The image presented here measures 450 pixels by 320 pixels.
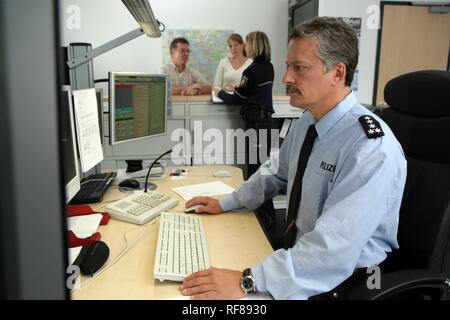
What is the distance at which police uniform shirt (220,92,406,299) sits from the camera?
0.88 meters

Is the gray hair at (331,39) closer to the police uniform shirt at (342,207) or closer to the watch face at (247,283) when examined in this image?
the police uniform shirt at (342,207)

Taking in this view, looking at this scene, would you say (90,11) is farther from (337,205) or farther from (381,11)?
(337,205)

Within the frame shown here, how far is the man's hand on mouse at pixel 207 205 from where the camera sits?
4.41 feet

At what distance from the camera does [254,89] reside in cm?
303

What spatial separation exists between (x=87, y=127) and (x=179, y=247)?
24.6 inches

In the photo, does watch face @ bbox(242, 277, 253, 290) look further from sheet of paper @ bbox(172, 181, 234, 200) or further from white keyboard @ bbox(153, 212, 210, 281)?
sheet of paper @ bbox(172, 181, 234, 200)

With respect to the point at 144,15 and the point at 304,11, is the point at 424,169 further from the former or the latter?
the point at 304,11

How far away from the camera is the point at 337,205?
36.0 inches

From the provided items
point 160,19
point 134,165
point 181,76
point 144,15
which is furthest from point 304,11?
point 134,165

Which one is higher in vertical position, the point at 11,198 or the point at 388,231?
the point at 11,198

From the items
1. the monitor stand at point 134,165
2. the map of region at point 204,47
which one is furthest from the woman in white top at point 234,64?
the monitor stand at point 134,165

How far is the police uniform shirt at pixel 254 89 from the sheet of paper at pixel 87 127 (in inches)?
67.5

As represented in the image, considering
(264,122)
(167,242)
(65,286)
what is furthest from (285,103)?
(65,286)

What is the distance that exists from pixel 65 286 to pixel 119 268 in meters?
0.72
